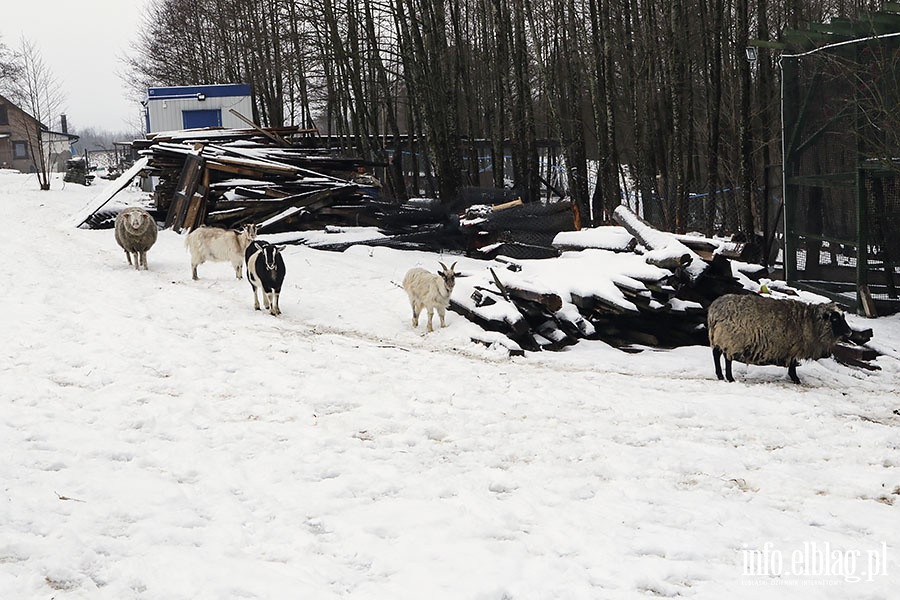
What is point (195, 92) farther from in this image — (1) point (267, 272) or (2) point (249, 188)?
(1) point (267, 272)

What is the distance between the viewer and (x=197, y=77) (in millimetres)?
48875

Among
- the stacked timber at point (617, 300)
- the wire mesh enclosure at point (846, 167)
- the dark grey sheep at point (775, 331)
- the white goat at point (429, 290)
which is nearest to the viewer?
the dark grey sheep at point (775, 331)

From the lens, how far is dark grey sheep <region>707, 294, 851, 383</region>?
9.84 metres

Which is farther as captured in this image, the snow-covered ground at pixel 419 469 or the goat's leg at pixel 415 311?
the goat's leg at pixel 415 311

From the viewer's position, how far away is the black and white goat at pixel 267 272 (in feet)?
40.2

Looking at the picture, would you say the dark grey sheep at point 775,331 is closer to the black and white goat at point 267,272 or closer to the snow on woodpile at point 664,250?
the snow on woodpile at point 664,250

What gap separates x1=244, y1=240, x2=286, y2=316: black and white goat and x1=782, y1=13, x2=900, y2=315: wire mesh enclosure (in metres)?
8.85

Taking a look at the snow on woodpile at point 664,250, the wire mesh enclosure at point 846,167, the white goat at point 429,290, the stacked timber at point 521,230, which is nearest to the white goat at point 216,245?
the white goat at point 429,290

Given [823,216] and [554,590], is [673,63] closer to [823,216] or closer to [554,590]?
[823,216]

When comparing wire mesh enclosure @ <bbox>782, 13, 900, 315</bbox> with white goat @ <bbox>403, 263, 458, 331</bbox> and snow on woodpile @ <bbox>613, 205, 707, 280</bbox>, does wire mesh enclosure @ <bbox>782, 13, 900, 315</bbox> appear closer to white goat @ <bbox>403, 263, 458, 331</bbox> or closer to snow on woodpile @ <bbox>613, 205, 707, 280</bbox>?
snow on woodpile @ <bbox>613, 205, 707, 280</bbox>

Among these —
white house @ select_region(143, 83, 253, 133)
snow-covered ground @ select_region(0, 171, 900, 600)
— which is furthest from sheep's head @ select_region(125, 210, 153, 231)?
white house @ select_region(143, 83, 253, 133)

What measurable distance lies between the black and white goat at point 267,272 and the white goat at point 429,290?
6.45 ft

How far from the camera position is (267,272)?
1230 centimetres

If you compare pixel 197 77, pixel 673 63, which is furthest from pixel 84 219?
pixel 197 77
